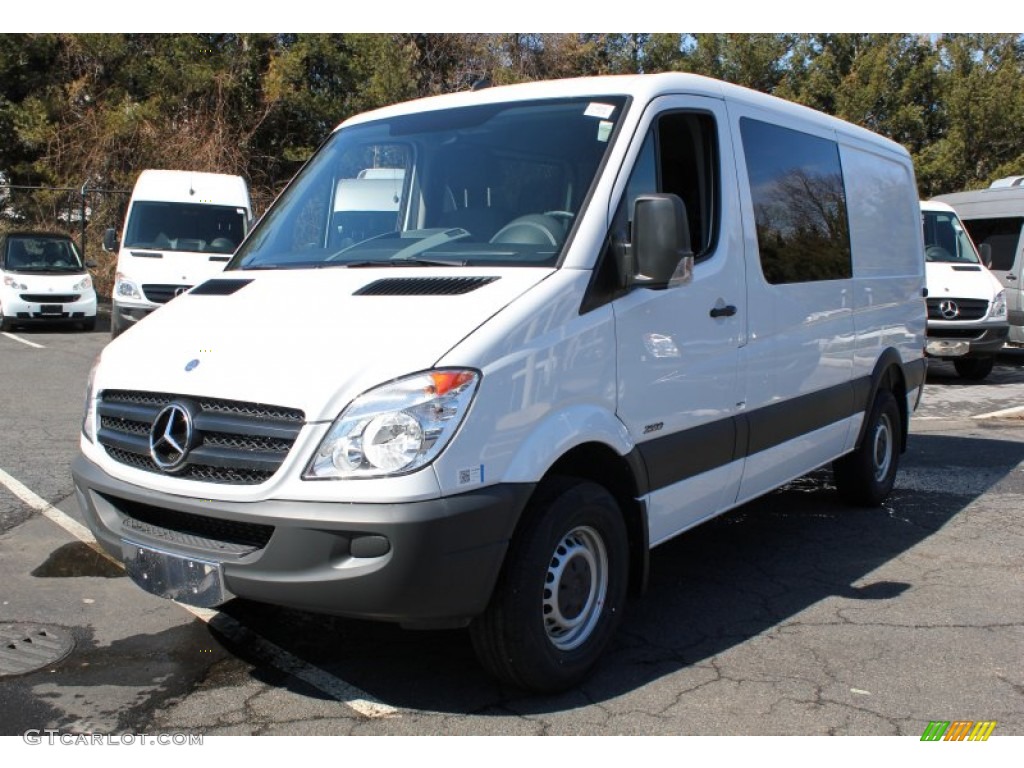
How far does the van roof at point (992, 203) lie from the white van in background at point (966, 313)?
2072 millimetres

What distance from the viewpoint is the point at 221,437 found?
3510 millimetres

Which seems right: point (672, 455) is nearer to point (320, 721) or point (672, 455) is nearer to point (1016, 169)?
point (320, 721)

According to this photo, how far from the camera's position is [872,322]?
256 inches

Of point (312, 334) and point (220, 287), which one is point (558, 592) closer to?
point (312, 334)

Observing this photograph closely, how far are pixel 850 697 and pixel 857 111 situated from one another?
80.9ft

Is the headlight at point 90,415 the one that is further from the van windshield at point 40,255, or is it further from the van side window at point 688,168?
the van windshield at point 40,255

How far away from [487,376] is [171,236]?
12.9 m

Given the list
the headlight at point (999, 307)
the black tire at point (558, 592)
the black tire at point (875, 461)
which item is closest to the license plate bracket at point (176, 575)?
the black tire at point (558, 592)

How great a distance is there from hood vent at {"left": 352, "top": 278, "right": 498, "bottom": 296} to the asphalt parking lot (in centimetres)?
152

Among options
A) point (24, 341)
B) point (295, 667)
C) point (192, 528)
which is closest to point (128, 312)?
point (24, 341)

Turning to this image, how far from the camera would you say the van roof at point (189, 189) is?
1533cm

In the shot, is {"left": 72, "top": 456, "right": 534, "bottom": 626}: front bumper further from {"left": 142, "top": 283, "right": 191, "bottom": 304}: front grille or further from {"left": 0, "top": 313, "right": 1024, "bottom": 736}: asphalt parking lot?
{"left": 142, "top": 283, "right": 191, "bottom": 304}: front grille

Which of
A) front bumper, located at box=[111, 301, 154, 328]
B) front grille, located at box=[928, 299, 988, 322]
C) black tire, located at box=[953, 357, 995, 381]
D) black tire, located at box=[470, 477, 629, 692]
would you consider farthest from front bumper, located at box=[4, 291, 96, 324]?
black tire, located at box=[470, 477, 629, 692]

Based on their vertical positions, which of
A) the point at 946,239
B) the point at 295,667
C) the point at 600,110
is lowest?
the point at 295,667
